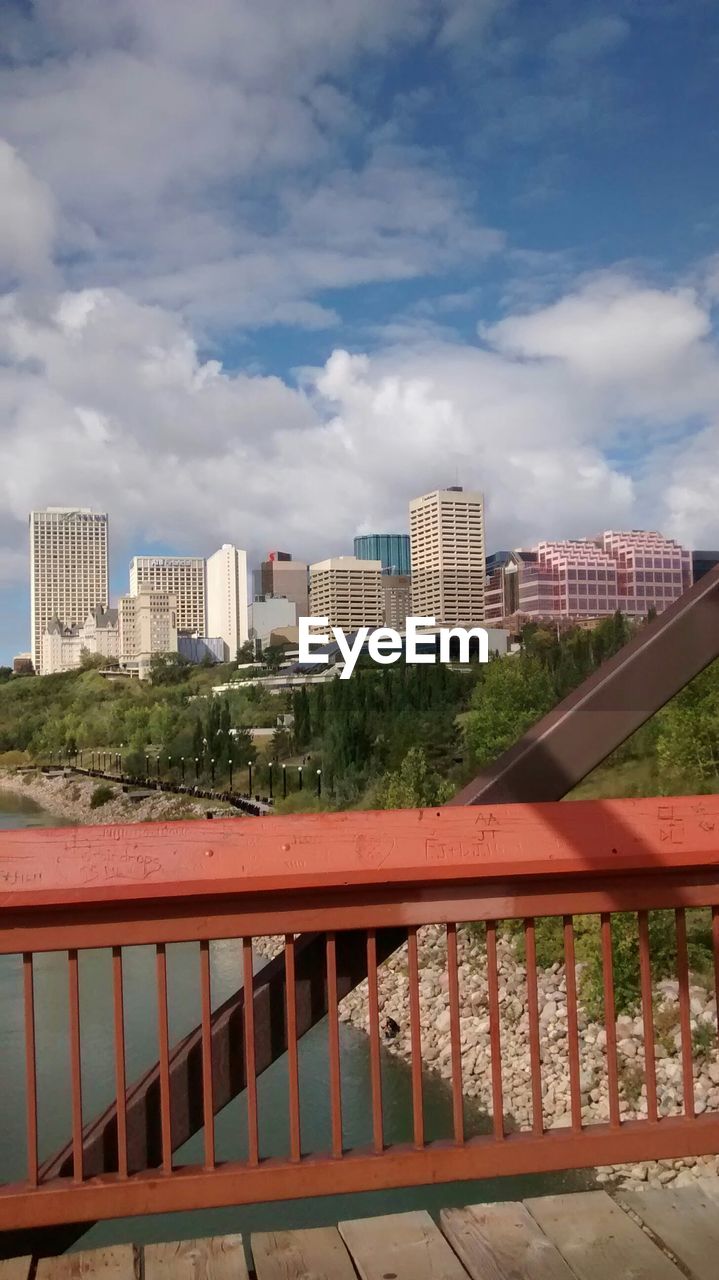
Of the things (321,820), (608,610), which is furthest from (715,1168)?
(321,820)

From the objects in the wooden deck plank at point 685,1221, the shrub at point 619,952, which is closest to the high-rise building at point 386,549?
the wooden deck plank at point 685,1221

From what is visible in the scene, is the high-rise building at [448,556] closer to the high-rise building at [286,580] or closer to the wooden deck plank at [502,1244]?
the high-rise building at [286,580]

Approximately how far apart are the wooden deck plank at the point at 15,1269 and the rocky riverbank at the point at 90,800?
1.51 meters

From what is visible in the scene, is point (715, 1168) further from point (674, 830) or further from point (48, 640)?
point (674, 830)

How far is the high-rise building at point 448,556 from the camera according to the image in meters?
2.99

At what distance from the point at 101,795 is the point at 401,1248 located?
1903 mm

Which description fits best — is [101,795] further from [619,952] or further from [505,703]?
[619,952]

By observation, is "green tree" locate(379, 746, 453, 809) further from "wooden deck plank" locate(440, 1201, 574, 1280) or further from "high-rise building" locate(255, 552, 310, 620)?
"wooden deck plank" locate(440, 1201, 574, 1280)

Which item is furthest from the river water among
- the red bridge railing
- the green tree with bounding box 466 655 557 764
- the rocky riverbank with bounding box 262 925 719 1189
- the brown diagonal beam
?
the red bridge railing

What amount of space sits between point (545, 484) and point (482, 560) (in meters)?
0.36

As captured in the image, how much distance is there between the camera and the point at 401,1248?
4.61 feet

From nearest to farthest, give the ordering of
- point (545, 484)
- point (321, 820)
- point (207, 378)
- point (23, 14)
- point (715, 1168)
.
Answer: point (321, 820), point (23, 14), point (207, 378), point (545, 484), point (715, 1168)

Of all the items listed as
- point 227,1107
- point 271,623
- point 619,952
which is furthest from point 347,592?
point 619,952

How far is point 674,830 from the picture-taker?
1.49m
